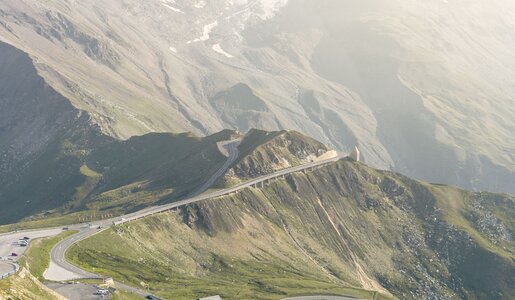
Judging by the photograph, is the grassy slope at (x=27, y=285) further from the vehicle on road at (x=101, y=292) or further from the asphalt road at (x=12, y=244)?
the vehicle on road at (x=101, y=292)

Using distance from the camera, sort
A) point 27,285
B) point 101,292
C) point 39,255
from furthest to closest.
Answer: point 39,255
point 101,292
point 27,285

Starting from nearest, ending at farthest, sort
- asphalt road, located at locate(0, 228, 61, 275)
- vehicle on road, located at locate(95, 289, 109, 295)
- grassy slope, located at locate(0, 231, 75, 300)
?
1. grassy slope, located at locate(0, 231, 75, 300)
2. asphalt road, located at locate(0, 228, 61, 275)
3. vehicle on road, located at locate(95, 289, 109, 295)

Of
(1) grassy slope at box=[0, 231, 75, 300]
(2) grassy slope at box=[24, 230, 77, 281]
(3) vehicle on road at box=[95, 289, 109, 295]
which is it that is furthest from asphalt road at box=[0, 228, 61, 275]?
(3) vehicle on road at box=[95, 289, 109, 295]

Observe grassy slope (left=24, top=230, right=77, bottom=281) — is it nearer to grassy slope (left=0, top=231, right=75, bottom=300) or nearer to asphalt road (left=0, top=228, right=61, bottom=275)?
grassy slope (left=0, top=231, right=75, bottom=300)

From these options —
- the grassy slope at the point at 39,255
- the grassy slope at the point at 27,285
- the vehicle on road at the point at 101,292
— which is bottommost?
the grassy slope at the point at 39,255

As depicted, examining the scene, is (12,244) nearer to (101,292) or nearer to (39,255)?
(39,255)

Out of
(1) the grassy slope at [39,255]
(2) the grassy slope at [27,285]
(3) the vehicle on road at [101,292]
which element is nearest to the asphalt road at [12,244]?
(1) the grassy slope at [39,255]

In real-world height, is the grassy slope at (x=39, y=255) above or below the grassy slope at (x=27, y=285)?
below

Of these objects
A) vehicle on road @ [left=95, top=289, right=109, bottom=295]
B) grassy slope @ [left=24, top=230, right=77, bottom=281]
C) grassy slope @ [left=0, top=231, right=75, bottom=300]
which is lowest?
grassy slope @ [left=24, top=230, right=77, bottom=281]

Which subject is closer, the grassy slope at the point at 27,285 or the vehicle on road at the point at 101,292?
the grassy slope at the point at 27,285

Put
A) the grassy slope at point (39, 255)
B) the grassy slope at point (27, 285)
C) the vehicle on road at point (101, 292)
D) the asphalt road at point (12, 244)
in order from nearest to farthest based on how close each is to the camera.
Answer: the grassy slope at point (27, 285), the asphalt road at point (12, 244), the vehicle on road at point (101, 292), the grassy slope at point (39, 255)

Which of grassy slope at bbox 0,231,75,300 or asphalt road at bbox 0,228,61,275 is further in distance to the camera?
asphalt road at bbox 0,228,61,275

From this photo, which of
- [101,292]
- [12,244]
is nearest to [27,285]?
[101,292]

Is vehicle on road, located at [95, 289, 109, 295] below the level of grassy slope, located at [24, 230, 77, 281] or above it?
above
